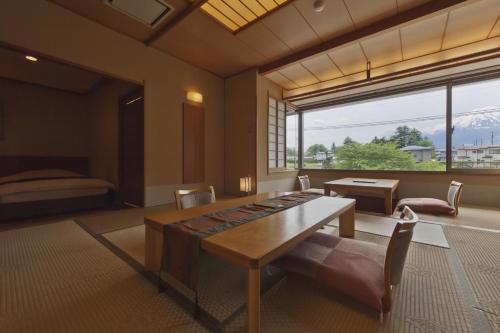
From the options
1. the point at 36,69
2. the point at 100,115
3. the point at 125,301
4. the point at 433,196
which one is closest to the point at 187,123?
the point at 100,115

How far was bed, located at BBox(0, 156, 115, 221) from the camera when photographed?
9.31ft

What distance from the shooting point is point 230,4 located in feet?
8.75

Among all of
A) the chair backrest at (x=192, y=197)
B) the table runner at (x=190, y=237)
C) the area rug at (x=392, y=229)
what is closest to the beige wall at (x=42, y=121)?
the chair backrest at (x=192, y=197)

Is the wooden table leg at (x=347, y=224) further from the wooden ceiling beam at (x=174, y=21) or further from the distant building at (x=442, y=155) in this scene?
the distant building at (x=442, y=155)

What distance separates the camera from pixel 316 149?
5695 mm

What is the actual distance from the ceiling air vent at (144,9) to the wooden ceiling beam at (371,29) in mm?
2113

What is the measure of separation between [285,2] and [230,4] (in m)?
0.72

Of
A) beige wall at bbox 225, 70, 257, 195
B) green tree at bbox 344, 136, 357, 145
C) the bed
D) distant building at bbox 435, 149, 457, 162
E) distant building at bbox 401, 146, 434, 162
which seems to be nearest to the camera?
the bed

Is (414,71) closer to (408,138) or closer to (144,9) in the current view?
(408,138)

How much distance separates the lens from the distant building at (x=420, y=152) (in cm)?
425

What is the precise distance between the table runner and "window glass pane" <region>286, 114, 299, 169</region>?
4.17 m

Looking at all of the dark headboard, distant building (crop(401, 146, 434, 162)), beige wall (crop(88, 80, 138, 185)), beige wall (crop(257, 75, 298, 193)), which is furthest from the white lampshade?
the dark headboard

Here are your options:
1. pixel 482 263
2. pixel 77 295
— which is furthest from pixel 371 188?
pixel 77 295

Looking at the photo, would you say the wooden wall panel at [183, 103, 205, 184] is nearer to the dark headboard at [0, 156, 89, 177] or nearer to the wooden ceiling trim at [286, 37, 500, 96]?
the dark headboard at [0, 156, 89, 177]
